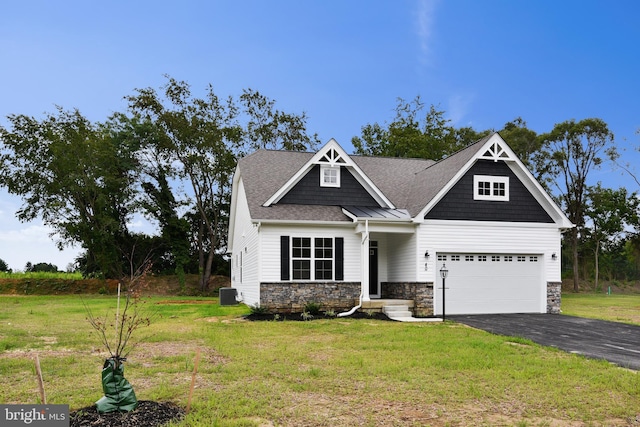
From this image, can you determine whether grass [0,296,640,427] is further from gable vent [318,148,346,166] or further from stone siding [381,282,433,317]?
gable vent [318,148,346,166]

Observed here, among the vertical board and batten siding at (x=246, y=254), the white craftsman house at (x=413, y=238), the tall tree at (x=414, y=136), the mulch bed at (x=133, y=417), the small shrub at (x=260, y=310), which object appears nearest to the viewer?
the mulch bed at (x=133, y=417)

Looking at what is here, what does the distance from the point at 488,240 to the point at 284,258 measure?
7272 millimetres

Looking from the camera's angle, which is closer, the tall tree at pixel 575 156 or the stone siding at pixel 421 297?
the stone siding at pixel 421 297

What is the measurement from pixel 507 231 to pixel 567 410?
42.3ft

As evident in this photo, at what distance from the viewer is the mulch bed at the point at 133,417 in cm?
543

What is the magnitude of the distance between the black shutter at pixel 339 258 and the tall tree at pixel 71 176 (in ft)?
64.5

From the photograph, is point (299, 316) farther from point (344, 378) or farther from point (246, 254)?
point (344, 378)

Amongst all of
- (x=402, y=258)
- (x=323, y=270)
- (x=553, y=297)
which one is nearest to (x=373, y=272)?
(x=402, y=258)

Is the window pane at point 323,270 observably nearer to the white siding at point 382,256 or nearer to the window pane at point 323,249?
the window pane at point 323,249

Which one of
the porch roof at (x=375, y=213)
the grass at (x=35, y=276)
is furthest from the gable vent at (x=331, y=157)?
the grass at (x=35, y=276)

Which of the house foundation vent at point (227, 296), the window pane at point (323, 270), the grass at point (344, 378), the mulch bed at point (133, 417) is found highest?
the window pane at point (323, 270)

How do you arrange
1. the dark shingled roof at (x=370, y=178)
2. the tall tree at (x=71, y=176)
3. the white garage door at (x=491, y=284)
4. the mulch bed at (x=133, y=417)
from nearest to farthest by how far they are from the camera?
the mulch bed at (x=133, y=417), the dark shingled roof at (x=370, y=178), the white garage door at (x=491, y=284), the tall tree at (x=71, y=176)

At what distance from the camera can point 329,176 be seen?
19.5 m

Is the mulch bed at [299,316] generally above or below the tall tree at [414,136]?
below
